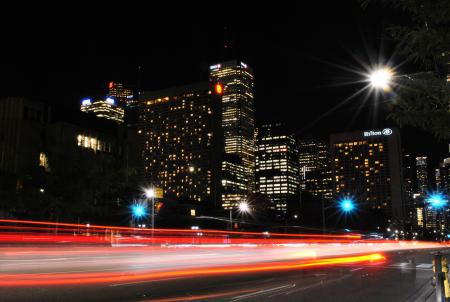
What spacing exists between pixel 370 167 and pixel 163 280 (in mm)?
170677

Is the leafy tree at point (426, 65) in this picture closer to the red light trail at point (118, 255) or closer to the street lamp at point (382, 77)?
the street lamp at point (382, 77)

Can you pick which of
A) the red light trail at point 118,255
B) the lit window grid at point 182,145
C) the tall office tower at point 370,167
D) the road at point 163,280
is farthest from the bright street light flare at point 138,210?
the tall office tower at point 370,167

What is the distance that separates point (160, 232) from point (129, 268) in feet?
33.4

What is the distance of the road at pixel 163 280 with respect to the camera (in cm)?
1287

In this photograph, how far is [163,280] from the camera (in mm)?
16938

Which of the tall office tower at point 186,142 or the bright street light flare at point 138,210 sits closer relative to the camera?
the bright street light flare at point 138,210

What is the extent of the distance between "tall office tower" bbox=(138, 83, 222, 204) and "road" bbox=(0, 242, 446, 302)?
14974cm

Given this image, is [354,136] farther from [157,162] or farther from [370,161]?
[157,162]

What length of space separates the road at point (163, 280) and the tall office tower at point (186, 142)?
14974 cm

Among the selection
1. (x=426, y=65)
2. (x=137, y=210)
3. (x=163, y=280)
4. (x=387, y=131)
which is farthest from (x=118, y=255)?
(x=387, y=131)

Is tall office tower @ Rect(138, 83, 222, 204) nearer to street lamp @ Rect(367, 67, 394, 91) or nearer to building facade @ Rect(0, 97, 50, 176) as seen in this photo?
building facade @ Rect(0, 97, 50, 176)

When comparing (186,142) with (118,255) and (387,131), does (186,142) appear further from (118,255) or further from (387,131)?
(118,255)

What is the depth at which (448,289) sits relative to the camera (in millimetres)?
9672

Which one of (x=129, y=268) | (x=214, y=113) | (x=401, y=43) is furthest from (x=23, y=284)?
(x=214, y=113)
